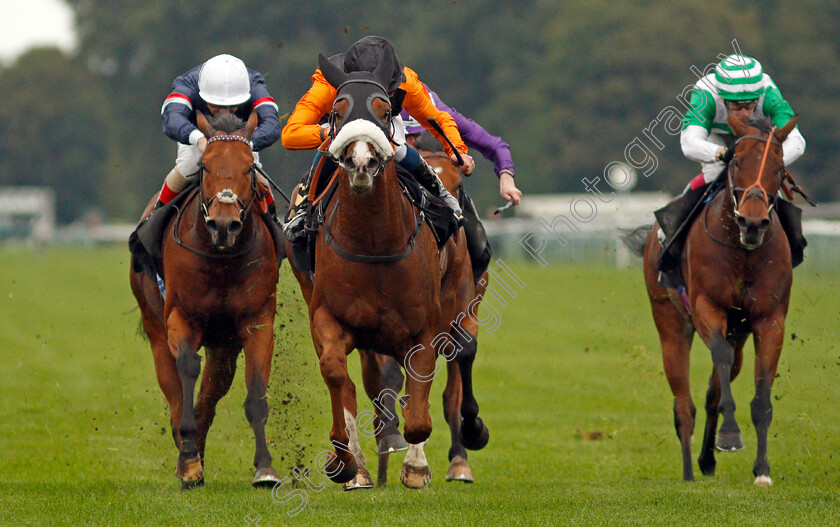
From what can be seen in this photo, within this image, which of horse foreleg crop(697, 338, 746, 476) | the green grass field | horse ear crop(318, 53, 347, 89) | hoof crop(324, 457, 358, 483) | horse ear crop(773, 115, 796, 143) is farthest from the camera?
horse foreleg crop(697, 338, 746, 476)

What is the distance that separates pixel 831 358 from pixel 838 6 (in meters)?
27.8

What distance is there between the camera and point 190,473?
742cm

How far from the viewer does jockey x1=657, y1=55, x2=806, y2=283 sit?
844 cm

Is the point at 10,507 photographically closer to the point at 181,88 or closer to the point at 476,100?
the point at 181,88

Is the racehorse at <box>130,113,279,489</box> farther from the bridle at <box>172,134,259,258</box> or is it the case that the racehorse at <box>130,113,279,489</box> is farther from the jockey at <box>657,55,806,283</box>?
the jockey at <box>657,55,806,283</box>

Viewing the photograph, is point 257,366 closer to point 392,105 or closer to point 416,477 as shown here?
point 416,477

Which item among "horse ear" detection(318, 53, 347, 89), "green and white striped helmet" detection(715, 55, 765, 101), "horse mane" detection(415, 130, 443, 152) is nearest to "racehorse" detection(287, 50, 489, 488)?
"horse ear" detection(318, 53, 347, 89)

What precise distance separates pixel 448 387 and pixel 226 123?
2162 millimetres

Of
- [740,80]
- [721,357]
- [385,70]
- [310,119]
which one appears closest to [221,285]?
[310,119]

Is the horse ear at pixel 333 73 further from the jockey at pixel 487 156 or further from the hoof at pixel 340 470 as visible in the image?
the hoof at pixel 340 470

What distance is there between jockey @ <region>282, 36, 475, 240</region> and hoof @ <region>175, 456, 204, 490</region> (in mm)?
1440

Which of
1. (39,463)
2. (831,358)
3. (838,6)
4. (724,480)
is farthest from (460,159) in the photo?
(838,6)

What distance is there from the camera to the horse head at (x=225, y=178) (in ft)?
23.2

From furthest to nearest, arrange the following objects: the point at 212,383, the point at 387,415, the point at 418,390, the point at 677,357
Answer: the point at 677,357
the point at 212,383
the point at 387,415
the point at 418,390
